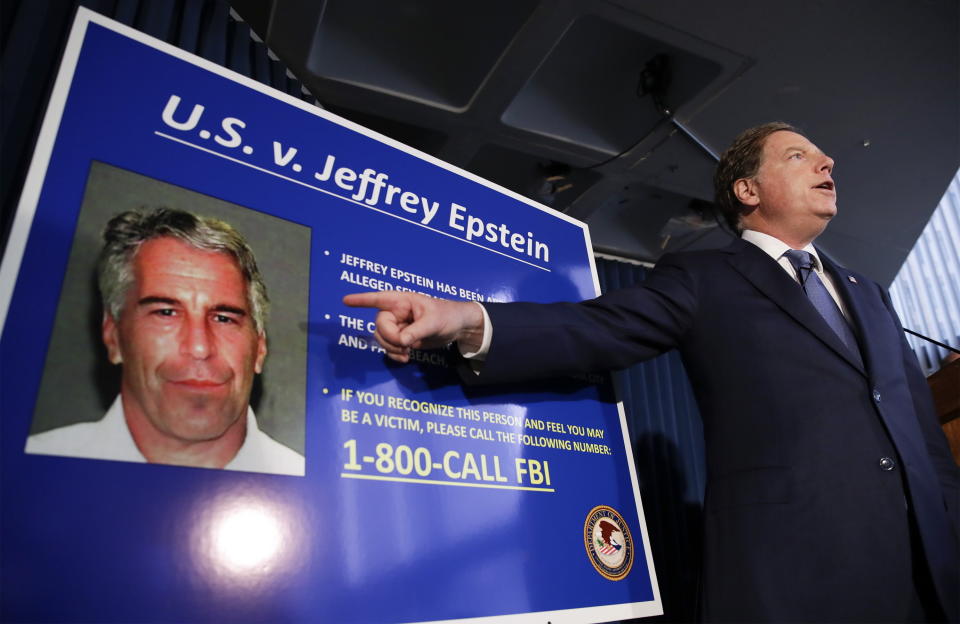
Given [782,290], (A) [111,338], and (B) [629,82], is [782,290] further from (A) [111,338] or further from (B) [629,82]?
(B) [629,82]

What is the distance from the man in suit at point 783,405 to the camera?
0.88 metres

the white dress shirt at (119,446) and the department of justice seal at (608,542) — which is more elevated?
the white dress shirt at (119,446)

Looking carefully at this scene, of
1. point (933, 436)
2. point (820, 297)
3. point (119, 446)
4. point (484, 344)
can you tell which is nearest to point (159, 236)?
point (119, 446)

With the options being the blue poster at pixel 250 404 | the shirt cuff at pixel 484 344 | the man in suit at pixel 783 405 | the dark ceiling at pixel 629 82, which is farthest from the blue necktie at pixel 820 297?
the dark ceiling at pixel 629 82

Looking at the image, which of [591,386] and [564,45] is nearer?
[591,386]

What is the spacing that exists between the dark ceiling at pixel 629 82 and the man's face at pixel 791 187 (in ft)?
2.56

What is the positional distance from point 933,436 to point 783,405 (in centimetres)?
38

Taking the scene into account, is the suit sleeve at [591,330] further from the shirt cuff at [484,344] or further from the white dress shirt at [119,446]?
the white dress shirt at [119,446]

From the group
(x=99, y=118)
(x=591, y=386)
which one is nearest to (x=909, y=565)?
(x=591, y=386)

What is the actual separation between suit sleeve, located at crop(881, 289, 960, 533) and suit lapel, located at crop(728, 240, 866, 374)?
25 centimetres

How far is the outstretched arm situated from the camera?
0.84 metres

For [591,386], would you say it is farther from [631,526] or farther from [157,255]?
[157,255]

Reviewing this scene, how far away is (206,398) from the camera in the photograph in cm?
75

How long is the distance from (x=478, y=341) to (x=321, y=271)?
26 cm
